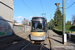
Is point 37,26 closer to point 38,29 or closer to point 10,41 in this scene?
point 38,29

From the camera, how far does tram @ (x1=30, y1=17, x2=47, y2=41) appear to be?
13.5m

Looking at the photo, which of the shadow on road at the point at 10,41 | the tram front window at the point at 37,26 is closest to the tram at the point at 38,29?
the tram front window at the point at 37,26

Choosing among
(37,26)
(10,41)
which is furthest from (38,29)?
(10,41)

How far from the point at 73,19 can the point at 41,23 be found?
8225 cm

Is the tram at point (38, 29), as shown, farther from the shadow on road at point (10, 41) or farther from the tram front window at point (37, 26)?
the shadow on road at point (10, 41)

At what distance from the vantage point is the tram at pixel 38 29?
44.3ft

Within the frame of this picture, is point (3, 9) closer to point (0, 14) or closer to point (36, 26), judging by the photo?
point (0, 14)

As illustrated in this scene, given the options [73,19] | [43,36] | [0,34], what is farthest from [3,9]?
[73,19]

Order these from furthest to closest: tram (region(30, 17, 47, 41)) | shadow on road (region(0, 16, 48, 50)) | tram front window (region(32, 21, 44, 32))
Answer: tram front window (region(32, 21, 44, 32)), tram (region(30, 17, 47, 41)), shadow on road (region(0, 16, 48, 50))

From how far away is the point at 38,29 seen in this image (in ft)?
45.1

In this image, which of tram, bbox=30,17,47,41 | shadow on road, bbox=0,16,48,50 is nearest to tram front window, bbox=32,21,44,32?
tram, bbox=30,17,47,41

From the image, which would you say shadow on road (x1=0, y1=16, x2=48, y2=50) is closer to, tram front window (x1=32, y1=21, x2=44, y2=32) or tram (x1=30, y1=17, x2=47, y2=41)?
tram (x1=30, y1=17, x2=47, y2=41)

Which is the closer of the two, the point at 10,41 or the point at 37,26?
the point at 37,26

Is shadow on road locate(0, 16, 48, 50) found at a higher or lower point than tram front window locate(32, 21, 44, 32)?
lower
